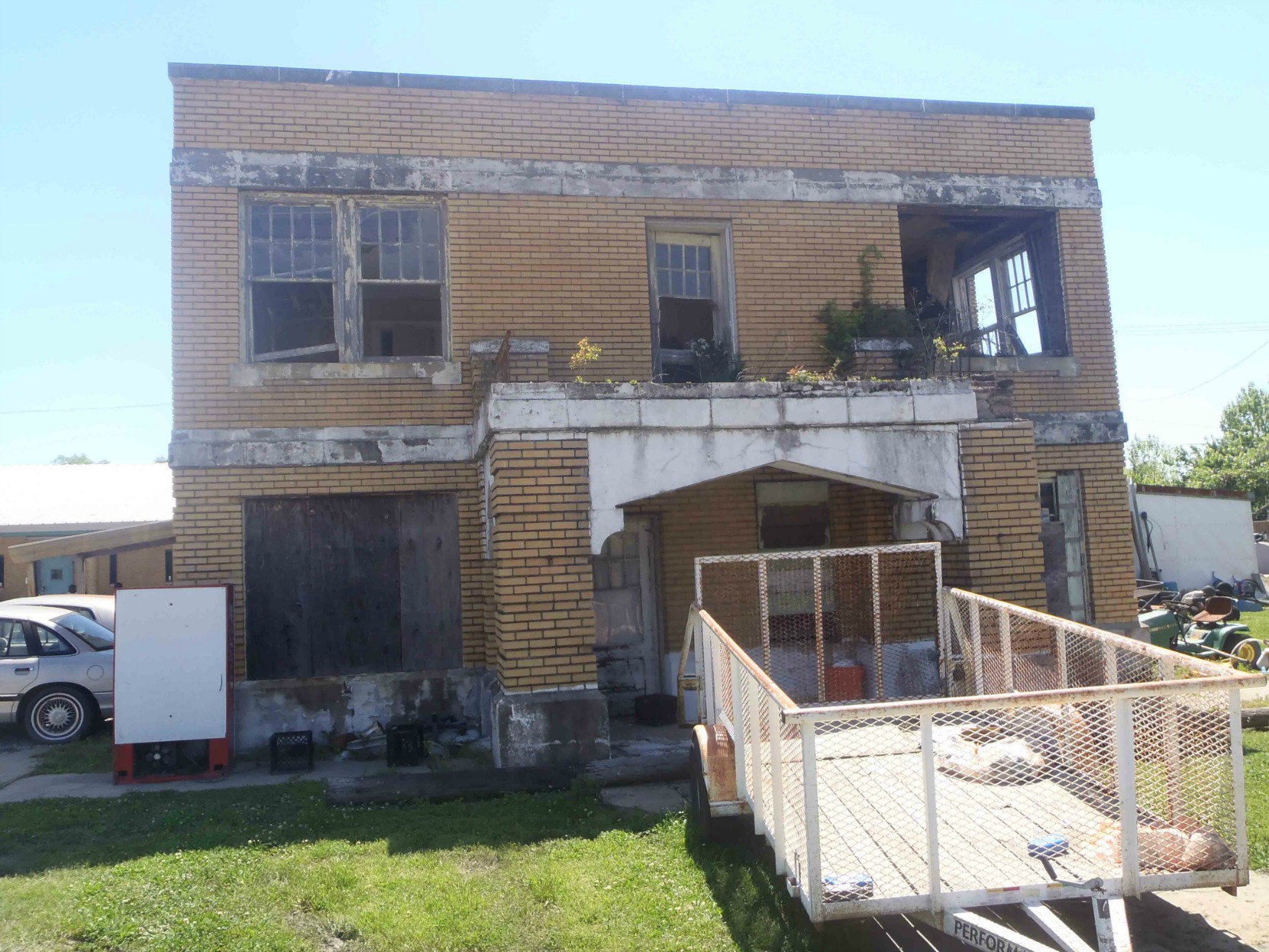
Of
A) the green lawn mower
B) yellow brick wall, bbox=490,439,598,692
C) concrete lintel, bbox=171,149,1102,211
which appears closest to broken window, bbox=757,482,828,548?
yellow brick wall, bbox=490,439,598,692

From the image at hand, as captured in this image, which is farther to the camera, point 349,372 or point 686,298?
point 686,298

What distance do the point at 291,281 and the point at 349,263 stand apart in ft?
2.02

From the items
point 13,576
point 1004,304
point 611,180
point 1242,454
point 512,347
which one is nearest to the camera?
point 512,347

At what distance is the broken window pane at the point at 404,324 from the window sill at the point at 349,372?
43 cm

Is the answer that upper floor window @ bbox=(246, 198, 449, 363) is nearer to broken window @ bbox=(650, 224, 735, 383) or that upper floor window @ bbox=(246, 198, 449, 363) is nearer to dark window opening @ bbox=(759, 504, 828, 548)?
broken window @ bbox=(650, 224, 735, 383)

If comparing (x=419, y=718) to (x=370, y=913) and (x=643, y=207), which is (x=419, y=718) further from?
(x=643, y=207)

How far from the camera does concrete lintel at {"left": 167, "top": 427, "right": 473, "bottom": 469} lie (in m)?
9.45

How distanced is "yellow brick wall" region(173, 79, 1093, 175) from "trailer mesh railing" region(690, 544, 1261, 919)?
6454mm

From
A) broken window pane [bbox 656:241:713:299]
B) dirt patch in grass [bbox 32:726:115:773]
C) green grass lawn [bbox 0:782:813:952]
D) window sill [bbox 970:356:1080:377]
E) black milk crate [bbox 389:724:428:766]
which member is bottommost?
green grass lawn [bbox 0:782:813:952]

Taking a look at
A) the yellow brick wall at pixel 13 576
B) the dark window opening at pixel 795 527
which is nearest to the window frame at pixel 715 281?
the dark window opening at pixel 795 527

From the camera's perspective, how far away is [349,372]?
9.80 m

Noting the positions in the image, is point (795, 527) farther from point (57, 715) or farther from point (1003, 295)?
point (57, 715)

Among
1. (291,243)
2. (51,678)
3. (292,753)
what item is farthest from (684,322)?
(51,678)

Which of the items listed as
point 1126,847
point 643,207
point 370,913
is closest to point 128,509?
point 643,207
